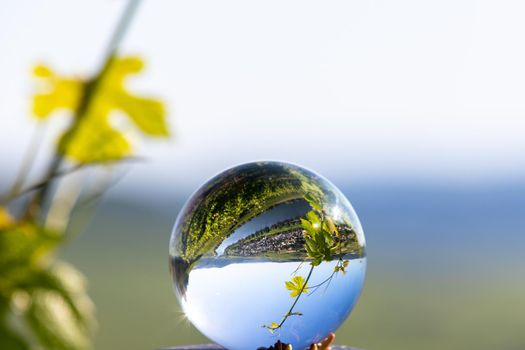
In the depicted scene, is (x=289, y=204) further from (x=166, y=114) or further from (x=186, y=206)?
(x=166, y=114)

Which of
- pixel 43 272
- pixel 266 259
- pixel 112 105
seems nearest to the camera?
pixel 43 272

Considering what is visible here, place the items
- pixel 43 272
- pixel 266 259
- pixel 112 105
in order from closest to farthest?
pixel 43 272 → pixel 112 105 → pixel 266 259

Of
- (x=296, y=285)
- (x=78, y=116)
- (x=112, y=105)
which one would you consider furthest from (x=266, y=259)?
(x=78, y=116)

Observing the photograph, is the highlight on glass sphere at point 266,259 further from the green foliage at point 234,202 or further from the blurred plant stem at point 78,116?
the blurred plant stem at point 78,116

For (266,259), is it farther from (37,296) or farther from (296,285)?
(37,296)

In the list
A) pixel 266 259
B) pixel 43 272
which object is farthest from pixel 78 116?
pixel 266 259

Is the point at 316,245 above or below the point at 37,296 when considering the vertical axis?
below

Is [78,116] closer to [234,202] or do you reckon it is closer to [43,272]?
[43,272]

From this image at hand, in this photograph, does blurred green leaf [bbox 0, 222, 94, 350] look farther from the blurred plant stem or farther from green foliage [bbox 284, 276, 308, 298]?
green foliage [bbox 284, 276, 308, 298]

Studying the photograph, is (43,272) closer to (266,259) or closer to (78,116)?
(78,116)

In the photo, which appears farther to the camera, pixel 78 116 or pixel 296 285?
pixel 296 285
